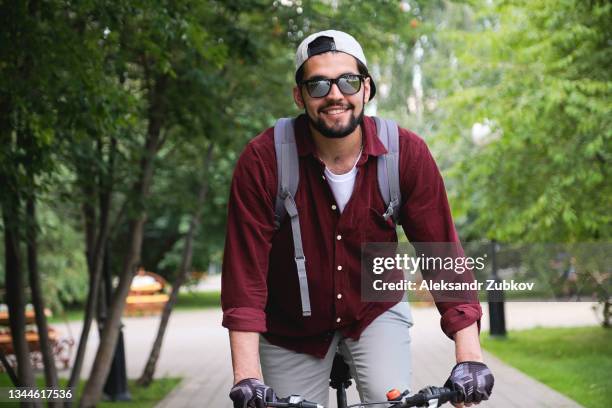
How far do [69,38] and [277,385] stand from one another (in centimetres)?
402

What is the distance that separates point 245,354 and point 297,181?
648 millimetres

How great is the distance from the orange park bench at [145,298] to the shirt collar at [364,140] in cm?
2788

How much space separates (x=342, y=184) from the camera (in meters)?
3.79

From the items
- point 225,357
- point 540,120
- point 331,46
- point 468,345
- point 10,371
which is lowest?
point 225,357

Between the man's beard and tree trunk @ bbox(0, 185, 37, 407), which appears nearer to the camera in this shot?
the man's beard

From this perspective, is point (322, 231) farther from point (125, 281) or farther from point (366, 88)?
point (125, 281)

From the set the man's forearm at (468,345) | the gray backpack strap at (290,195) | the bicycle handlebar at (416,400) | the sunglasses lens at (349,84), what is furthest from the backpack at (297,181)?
the bicycle handlebar at (416,400)

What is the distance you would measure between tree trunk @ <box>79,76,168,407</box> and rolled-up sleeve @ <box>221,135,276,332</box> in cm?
723

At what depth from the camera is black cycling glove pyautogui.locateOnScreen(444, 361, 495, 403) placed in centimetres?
328

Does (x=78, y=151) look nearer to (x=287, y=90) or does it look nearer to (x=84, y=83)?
(x=84, y=83)

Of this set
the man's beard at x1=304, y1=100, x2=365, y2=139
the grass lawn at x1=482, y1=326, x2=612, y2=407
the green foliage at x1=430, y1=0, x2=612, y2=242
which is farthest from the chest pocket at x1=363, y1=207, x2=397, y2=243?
the green foliage at x1=430, y1=0, x2=612, y2=242

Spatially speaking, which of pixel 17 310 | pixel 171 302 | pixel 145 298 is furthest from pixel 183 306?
pixel 17 310

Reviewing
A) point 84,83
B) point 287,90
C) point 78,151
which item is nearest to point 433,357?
point 287,90

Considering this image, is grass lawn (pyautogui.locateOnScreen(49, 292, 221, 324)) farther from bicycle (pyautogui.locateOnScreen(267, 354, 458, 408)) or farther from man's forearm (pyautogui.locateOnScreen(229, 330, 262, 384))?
bicycle (pyautogui.locateOnScreen(267, 354, 458, 408))
